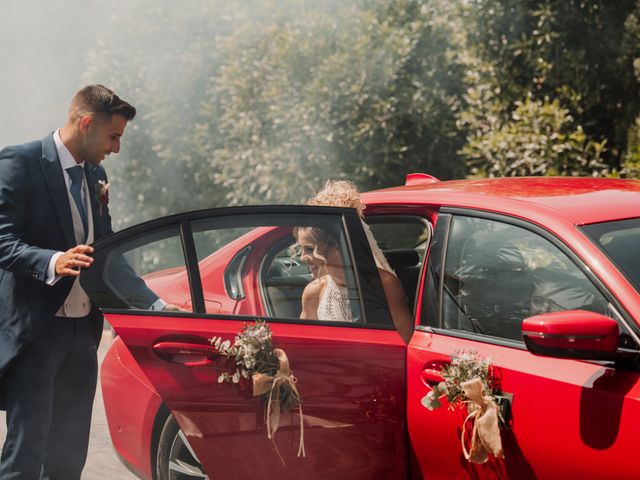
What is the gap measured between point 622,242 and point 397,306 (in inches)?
35.5

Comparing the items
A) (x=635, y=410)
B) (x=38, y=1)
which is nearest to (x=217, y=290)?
(x=635, y=410)

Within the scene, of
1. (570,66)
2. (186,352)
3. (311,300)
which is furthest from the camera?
(570,66)

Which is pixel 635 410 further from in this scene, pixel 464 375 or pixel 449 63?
pixel 449 63

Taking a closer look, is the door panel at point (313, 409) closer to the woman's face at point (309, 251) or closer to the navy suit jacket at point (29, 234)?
the woman's face at point (309, 251)

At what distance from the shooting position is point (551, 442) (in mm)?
3051

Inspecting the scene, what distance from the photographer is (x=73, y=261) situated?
361 cm

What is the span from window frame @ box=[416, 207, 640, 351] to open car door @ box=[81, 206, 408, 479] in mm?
183

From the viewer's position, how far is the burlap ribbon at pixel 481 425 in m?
3.14

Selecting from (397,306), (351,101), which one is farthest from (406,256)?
(351,101)

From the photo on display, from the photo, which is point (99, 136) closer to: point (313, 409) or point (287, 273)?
point (287, 273)

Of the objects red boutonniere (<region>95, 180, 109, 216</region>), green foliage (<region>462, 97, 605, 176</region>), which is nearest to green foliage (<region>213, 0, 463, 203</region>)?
green foliage (<region>462, 97, 605, 176</region>)

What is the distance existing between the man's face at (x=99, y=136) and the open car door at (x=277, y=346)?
454mm

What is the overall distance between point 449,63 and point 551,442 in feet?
24.4

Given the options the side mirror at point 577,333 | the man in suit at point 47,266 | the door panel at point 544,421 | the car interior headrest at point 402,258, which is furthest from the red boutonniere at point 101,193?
the side mirror at point 577,333
